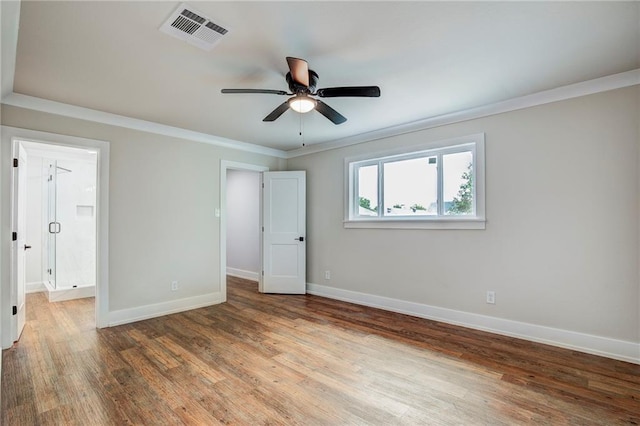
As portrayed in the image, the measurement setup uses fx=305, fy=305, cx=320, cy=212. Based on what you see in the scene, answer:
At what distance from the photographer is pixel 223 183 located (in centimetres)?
464

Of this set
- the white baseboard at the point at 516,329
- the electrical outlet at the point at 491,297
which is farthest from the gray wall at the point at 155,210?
the electrical outlet at the point at 491,297

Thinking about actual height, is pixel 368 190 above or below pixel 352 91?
below

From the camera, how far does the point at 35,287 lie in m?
5.23

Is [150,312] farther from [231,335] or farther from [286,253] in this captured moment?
[286,253]

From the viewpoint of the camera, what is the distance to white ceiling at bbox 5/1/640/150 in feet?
5.96

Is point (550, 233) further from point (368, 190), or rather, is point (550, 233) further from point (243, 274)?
point (243, 274)

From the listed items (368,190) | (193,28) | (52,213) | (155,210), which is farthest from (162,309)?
(193,28)

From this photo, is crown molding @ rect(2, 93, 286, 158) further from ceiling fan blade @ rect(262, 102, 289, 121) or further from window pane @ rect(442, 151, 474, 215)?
window pane @ rect(442, 151, 474, 215)

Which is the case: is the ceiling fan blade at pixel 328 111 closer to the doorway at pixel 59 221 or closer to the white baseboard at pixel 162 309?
the white baseboard at pixel 162 309

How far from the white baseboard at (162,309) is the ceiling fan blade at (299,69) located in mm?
3330

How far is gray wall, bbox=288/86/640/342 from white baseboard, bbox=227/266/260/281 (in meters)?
3.22

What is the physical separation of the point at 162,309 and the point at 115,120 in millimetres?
2394

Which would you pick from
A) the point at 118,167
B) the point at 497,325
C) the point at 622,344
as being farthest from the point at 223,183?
the point at 622,344

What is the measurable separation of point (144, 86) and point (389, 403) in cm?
331
